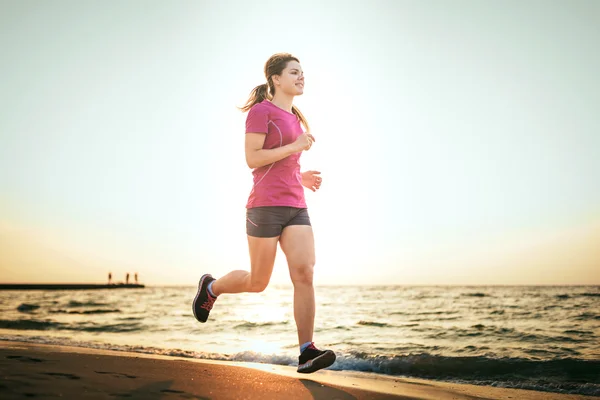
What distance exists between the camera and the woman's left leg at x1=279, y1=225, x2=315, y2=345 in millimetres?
3945

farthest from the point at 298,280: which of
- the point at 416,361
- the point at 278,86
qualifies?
the point at 416,361

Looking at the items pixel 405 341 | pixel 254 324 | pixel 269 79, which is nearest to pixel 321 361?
pixel 269 79

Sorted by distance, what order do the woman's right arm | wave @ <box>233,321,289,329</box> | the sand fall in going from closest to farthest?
the sand → the woman's right arm → wave @ <box>233,321,289,329</box>

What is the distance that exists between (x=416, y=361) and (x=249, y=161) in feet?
13.3

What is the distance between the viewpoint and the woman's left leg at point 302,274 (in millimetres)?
3945

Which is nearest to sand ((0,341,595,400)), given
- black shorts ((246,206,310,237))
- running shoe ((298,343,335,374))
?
running shoe ((298,343,335,374))

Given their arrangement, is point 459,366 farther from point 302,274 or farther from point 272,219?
point 272,219

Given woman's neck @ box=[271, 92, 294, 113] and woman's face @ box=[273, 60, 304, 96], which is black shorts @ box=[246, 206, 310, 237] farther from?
woman's face @ box=[273, 60, 304, 96]

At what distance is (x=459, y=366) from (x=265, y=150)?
427 cm

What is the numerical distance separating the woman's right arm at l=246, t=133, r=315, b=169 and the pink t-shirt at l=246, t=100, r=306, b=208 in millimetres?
66

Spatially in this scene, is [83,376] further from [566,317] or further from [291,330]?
[566,317]

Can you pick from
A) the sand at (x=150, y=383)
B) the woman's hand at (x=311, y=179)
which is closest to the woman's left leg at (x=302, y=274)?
the sand at (x=150, y=383)

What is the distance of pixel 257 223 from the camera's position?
4.02 m

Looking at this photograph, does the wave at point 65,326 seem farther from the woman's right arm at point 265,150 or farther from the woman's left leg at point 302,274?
the woman's right arm at point 265,150
